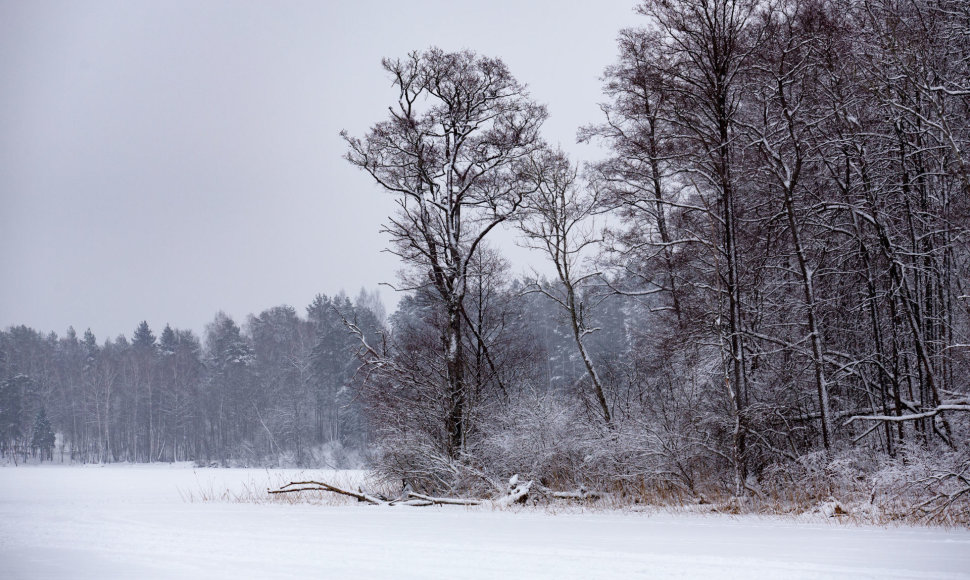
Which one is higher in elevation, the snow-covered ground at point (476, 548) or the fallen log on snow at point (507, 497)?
the snow-covered ground at point (476, 548)

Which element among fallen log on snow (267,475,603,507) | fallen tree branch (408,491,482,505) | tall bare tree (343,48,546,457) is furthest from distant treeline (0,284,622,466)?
fallen tree branch (408,491,482,505)

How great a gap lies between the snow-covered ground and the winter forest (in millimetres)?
2149

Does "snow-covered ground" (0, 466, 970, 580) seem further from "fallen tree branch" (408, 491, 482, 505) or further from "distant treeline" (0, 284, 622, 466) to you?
"distant treeline" (0, 284, 622, 466)

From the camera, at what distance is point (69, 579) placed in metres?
5.59

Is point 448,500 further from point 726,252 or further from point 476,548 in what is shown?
point 726,252

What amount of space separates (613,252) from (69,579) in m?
13.7

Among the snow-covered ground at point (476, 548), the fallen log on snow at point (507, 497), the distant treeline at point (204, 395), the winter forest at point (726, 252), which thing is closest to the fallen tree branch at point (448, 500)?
the fallen log on snow at point (507, 497)

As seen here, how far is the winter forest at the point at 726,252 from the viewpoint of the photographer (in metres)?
10.7

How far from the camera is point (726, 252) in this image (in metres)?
12.7

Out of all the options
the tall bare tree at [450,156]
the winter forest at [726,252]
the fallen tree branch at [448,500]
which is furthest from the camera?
the tall bare tree at [450,156]

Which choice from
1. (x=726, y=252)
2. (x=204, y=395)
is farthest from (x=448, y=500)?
(x=204, y=395)

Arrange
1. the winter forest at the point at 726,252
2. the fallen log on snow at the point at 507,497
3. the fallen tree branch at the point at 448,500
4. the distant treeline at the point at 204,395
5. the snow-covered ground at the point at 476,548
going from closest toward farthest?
the snow-covered ground at the point at 476,548 < the winter forest at the point at 726,252 < the fallen log on snow at the point at 507,497 < the fallen tree branch at the point at 448,500 < the distant treeline at the point at 204,395

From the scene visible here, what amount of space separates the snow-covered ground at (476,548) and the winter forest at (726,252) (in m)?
2.15

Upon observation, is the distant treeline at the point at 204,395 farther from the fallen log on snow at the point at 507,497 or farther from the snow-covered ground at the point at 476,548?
the snow-covered ground at the point at 476,548
